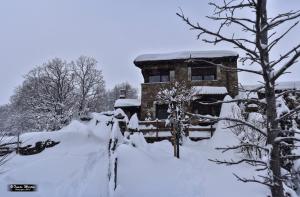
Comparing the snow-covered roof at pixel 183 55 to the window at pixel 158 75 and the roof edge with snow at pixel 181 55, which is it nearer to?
the roof edge with snow at pixel 181 55

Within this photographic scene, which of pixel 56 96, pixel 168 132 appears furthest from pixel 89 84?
pixel 168 132

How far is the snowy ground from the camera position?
1295 cm

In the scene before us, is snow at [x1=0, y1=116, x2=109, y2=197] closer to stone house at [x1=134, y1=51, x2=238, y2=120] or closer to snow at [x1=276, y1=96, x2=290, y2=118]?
stone house at [x1=134, y1=51, x2=238, y2=120]

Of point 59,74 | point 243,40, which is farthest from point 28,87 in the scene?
point 243,40

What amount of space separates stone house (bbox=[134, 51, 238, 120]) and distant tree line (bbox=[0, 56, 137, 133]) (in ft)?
32.5

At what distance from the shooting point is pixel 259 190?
42.1 feet

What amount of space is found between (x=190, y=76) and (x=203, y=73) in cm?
118

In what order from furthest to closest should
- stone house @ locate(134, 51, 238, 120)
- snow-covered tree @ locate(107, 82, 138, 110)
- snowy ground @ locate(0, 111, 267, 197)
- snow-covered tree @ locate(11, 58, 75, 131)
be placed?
snow-covered tree @ locate(107, 82, 138, 110) → snow-covered tree @ locate(11, 58, 75, 131) → stone house @ locate(134, 51, 238, 120) → snowy ground @ locate(0, 111, 267, 197)

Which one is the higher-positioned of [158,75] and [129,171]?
[158,75]

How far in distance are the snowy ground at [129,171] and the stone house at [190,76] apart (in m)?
5.92

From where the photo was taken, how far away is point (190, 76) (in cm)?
2655

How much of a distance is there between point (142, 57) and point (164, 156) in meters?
13.2

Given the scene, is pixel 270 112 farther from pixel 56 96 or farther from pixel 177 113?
pixel 56 96

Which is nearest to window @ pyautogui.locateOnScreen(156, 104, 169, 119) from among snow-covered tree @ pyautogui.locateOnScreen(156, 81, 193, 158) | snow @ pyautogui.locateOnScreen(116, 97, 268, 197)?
snow-covered tree @ pyautogui.locateOnScreen(156, 81, 193, 158)
